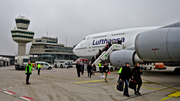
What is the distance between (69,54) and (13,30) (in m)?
36.3

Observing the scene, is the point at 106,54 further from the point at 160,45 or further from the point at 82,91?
the point at 82,91

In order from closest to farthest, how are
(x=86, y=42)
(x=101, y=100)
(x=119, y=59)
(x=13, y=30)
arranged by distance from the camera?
(x=101, y=100) → (x=119, y=59) → (x=86, y=42) → (x=13, y=30)

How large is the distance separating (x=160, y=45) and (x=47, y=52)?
92394 millimetres

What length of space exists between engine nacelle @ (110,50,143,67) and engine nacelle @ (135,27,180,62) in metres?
4.57

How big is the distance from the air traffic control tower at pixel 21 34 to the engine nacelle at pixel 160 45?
79.6 m

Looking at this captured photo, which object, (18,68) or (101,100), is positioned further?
(18,68)

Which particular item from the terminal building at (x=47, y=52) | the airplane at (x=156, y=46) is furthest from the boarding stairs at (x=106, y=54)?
the terminal building at (x=47, y=52)

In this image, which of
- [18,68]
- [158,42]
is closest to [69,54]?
[18,68]

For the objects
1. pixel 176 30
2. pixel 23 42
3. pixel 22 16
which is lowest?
pixel 176 30

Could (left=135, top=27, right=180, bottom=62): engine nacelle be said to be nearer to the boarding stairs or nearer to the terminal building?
the boarding stairs

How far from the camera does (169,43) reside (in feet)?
40.1

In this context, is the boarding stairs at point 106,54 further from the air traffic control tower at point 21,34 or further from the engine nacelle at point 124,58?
the air traffic control tower at point 21,34

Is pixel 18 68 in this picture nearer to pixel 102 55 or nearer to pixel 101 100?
pixel 102 55

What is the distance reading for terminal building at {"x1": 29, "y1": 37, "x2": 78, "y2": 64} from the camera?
3895 inches
